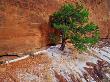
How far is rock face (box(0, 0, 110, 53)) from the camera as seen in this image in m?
9.31

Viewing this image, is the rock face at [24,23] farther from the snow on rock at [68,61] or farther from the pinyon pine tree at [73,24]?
the snow on rock at [68,61]

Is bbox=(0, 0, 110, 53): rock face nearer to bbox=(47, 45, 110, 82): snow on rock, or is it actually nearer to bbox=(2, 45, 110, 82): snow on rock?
bbox=(2, 45, 110, 82): snow on rock

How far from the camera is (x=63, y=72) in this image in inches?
373

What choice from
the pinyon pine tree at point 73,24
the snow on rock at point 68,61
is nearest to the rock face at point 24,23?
the pinyon pine tree at point 73,24

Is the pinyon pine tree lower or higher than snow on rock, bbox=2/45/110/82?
higher

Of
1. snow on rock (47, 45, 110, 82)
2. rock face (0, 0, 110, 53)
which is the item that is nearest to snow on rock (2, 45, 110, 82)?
snow on rock (47, 45, 110, 82)

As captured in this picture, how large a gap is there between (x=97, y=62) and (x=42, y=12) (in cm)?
233

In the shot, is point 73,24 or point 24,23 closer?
point 24,23

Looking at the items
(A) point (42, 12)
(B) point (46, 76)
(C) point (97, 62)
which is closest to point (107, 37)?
(C) point (97, 62)

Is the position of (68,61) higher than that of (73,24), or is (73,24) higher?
(73,24)

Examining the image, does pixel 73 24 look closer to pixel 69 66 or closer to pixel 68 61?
pixel 68 61

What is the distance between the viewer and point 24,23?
977 centimetres

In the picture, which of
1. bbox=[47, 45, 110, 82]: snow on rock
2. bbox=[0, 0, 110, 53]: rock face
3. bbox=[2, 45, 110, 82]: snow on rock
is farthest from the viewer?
bbox=[47, 45, 110, 82]: snow on rock

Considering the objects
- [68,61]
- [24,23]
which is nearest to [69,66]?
[68,61]
